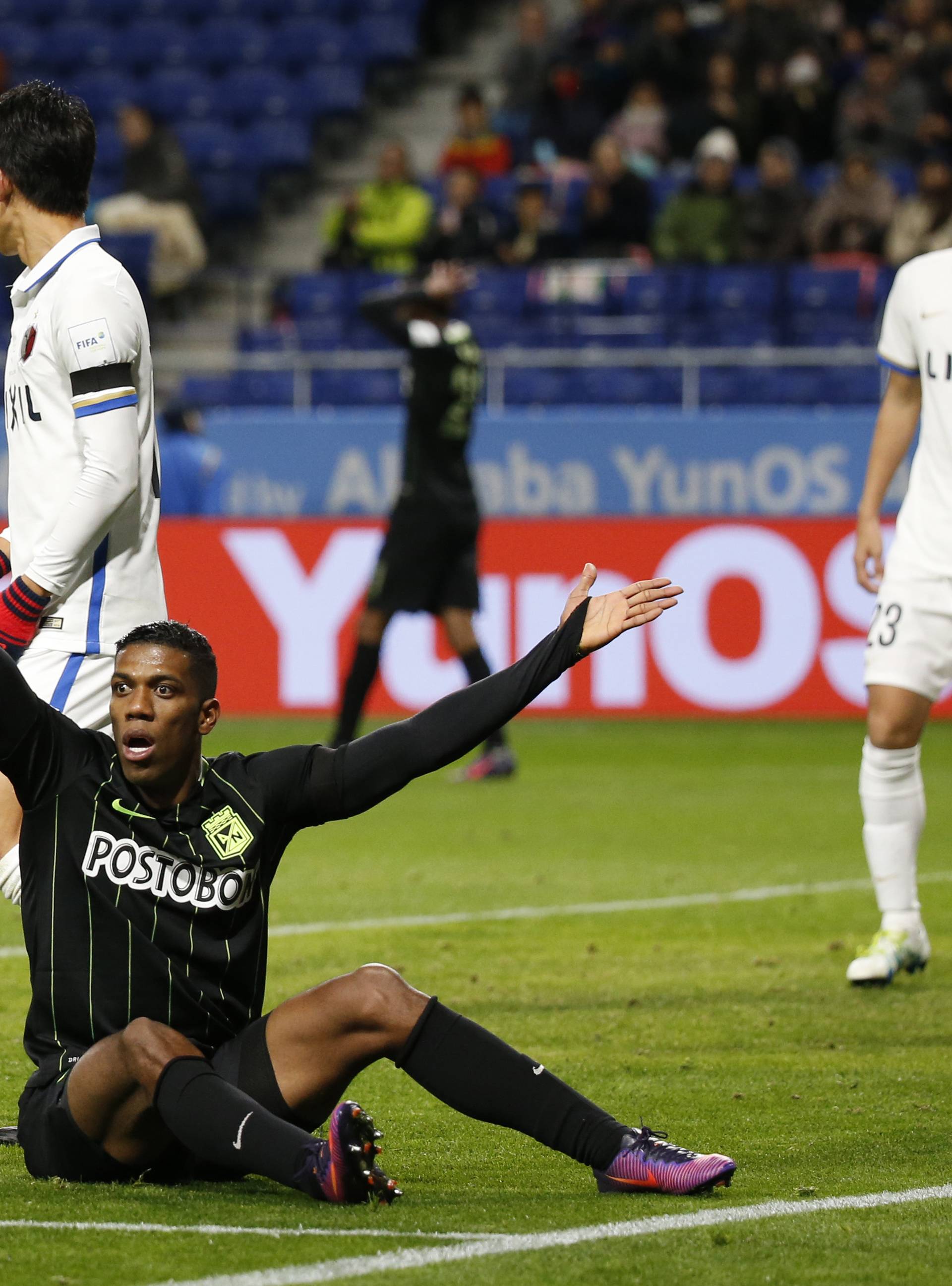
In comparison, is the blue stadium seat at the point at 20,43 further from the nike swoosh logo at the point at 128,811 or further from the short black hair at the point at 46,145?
the nike swoosh logo at the point at 128,811

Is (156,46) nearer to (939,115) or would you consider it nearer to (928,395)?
(939,115)


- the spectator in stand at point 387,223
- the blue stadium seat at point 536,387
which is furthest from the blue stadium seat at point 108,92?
the blue stadium seat at point 536,387

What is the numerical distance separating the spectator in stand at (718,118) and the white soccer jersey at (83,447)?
48.3 feet

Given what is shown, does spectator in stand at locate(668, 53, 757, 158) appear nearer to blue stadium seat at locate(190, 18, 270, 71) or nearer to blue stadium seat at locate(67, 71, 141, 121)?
blue stadium seat at locate(190, 18, 270, 71)

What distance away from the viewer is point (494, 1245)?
3.51 metres

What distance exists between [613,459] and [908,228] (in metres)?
2.96

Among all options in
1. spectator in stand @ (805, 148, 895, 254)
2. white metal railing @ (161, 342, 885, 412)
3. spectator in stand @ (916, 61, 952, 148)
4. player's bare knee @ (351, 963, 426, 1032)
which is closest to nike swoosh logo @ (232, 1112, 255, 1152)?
player's bare knee @ (351, 963, 426, 1032)

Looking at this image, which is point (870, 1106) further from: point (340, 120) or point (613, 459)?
point (340, 120)

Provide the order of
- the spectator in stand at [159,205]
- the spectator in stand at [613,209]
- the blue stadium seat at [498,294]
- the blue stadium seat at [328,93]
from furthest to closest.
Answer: the blue stadium seat at [328,93] < the spectator in stand at [159,205] < the blue stadium seat at [498,294] < the spectator in stand at [613,209]

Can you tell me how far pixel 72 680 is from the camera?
4.54m

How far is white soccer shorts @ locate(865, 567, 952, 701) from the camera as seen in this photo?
608 cm

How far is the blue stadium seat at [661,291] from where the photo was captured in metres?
17.2

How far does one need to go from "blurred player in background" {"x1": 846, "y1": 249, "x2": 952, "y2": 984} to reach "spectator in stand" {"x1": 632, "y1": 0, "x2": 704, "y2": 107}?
521 inches

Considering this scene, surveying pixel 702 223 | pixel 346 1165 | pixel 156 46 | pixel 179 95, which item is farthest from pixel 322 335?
pixel 346 1165
